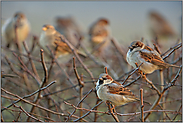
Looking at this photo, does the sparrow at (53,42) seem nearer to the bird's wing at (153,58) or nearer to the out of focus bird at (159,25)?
the bird's wing at (153,58)

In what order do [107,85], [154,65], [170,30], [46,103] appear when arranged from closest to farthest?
[107,85] < [154,65] < [46,103] < [170,30]

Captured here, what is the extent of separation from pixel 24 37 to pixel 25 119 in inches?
102

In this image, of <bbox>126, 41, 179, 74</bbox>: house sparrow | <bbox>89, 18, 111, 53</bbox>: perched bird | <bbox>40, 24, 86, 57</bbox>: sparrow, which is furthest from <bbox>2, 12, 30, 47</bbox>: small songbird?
<bbox>126, 41, 179, 74</bbox>: house sparrow

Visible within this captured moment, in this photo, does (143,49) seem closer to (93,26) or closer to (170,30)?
(93,26)

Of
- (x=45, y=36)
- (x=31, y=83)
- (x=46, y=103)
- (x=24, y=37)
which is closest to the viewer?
(x=46, y=103)

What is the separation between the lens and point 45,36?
3729mm

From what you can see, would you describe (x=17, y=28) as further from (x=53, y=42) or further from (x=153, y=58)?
(x=153, y=58)

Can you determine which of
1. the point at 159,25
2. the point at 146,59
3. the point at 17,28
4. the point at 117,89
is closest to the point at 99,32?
the point at 17,28

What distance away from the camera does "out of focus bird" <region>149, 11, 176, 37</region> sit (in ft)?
25.0

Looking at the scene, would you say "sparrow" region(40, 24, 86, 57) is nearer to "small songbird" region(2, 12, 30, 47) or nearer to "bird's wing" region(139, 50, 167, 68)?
"small songbird" region(2, 12, 30, 47)

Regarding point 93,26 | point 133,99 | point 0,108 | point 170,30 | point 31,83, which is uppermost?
point 93,26

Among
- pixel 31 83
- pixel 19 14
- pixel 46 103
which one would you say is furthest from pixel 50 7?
pixel 46 103

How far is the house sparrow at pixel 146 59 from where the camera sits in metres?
1.85

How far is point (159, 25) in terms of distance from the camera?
825 centimetres
